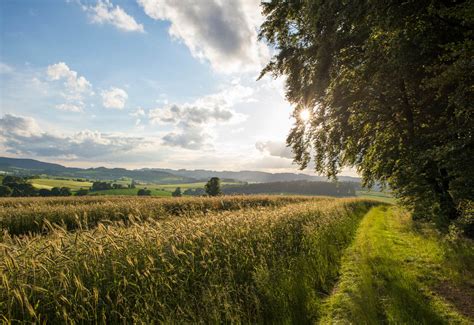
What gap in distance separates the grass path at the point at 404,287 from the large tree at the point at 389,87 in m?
1.61

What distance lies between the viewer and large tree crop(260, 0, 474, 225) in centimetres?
625

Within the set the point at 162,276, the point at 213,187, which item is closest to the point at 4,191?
the point at 213,187

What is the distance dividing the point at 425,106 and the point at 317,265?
27.3ft

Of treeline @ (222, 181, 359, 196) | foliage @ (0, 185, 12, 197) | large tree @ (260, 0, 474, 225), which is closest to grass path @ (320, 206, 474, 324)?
large tree @ (260, 0, 474, 225)

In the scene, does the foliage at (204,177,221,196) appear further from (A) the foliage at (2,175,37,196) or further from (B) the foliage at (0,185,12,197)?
(B) the foliage at (0,185,12,197)

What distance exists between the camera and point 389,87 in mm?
10586

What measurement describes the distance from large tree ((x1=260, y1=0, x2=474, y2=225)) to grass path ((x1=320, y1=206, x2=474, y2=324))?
1.61 m

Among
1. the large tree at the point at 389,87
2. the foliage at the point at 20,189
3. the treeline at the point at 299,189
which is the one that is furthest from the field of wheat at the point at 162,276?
the treeline at the point at 299,189

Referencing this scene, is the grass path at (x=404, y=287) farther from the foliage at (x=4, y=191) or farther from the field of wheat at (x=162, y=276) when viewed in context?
the foliage at (x=4, y=191)

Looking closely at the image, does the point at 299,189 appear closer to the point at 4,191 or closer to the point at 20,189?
the point at 20,189

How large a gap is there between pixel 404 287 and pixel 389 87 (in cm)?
726

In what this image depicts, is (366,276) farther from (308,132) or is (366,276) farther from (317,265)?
(308,132)

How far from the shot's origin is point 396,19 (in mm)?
6426

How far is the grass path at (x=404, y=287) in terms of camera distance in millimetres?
5570
